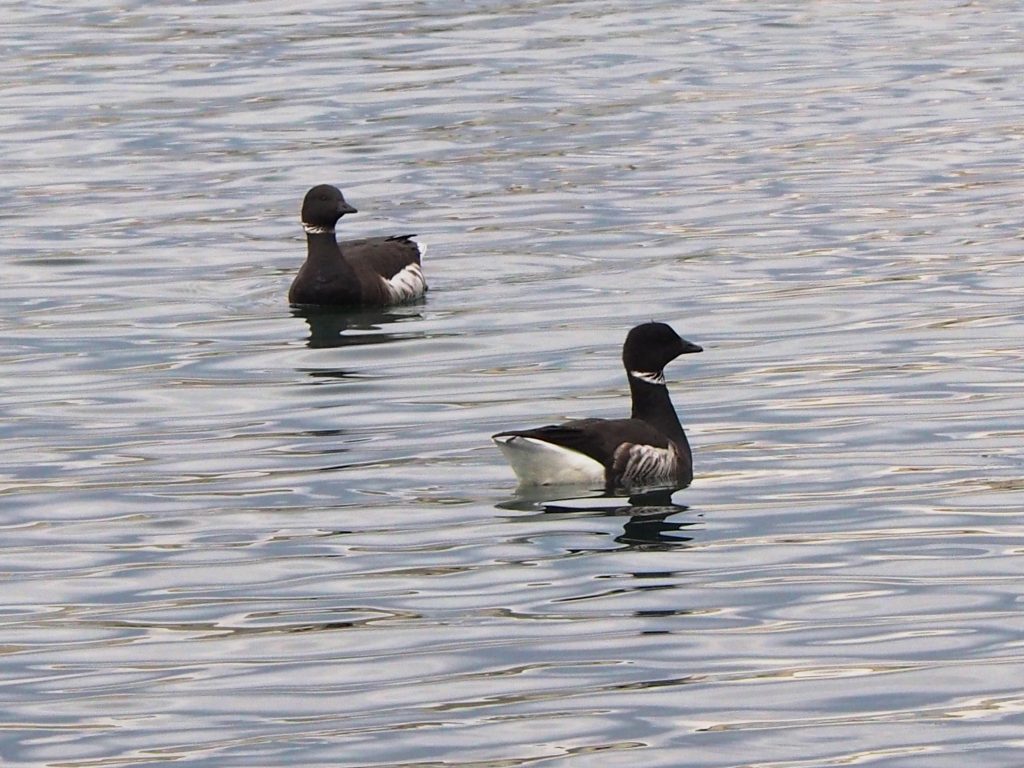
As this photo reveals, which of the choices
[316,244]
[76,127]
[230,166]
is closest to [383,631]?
[316,244]

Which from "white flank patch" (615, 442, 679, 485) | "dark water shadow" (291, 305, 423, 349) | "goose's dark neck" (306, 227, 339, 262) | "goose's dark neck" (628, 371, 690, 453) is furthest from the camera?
"goose's dark neck" (306, 227, 339, 262)

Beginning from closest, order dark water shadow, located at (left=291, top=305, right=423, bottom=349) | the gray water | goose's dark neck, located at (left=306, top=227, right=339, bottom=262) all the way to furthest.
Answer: the gray water → dark water shadow, located at (left=291, top=305, right=423, bottom=349) → goose's dark neck, located at (left=306, top=227, right=339, bottom=262)

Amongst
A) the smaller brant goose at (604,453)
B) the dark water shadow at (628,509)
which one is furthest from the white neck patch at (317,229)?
the dark water shadow at (628,509)

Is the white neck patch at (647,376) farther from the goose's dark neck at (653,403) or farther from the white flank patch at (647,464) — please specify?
the white flank patch at (647,464)

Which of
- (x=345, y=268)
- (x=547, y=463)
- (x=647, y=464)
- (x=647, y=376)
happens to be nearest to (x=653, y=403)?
(x=647, y=376)

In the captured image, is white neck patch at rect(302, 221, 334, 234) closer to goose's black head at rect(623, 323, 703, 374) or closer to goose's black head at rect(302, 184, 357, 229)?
goose's black head at rect(302, 184, 357, 229)

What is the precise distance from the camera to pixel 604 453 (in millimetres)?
13789

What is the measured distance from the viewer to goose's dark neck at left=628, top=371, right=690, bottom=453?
1436cm

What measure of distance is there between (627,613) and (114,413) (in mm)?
6133

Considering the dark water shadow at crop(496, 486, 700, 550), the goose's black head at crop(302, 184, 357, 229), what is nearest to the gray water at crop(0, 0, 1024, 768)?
the dark water shadow at crop(496, 486, 700, 550)

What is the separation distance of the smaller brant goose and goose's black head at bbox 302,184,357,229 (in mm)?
7386

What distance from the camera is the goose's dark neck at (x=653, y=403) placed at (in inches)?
565

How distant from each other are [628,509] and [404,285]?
767cm

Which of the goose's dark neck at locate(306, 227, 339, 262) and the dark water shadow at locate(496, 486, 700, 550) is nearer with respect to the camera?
the dark water shadow at locate(496, 486, 700, 550)
